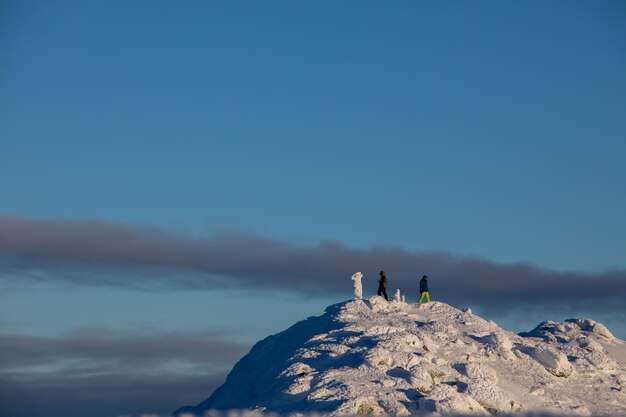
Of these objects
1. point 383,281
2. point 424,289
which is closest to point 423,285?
point 424,289

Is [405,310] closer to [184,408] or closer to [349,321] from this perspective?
[349,321]

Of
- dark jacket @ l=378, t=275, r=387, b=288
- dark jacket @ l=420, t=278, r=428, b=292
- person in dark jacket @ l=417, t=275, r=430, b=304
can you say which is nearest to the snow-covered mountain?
person in dark jacket @ l=417, t=275, r=430, b=304

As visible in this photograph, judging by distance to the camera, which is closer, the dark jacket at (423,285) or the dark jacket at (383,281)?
the dark jacket at (383,281)

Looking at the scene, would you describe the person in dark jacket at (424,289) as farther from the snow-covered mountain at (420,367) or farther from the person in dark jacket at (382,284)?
the person in dark jacket at (382,284)

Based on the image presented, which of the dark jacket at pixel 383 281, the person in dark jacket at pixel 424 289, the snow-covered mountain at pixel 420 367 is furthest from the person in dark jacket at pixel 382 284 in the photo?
the person in dark jacket at pixel 424 289

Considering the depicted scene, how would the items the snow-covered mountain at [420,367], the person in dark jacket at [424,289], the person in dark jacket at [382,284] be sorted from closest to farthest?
the snow-covered mountain at [420,367]
the person in dark jacket at [382,284]
the person in dark jacket at [424,289]

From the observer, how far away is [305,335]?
57.6 metres

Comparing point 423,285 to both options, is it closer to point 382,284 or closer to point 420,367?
point 382,284

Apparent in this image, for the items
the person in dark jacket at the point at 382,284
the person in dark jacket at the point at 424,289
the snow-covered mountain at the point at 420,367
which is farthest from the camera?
the person in dark jacket at the point at 424,289

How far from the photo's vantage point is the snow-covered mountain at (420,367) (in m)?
46.8

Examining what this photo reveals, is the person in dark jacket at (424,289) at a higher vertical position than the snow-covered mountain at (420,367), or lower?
higher

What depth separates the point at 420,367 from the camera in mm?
49250

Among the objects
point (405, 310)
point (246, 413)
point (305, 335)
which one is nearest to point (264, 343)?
point (305, 335)

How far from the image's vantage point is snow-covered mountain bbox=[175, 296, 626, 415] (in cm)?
4684
